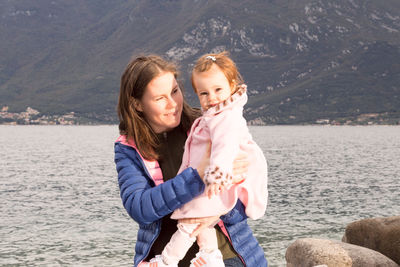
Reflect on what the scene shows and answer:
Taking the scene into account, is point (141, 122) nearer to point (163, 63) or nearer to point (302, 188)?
point (163, 63)

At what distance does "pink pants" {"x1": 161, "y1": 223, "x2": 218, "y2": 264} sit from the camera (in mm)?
3174

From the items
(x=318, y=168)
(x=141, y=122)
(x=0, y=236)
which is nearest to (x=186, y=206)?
(x=141, y=122)

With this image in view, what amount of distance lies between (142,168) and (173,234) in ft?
1.78

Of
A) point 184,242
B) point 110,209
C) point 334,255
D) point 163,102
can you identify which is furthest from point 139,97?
point 110,209

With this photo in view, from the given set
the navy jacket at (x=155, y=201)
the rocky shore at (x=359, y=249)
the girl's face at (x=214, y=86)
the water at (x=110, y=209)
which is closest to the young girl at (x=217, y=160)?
the girl's face at (x=214, y=86)

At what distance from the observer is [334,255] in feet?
35.2

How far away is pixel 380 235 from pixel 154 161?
424 inches

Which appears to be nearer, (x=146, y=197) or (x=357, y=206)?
(x=146, y=197)

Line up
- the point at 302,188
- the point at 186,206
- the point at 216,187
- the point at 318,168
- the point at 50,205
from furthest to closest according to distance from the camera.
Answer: the point at 318,168
the point at 302,188
the point at 50,205
the point at 186,206
the point at 216,187

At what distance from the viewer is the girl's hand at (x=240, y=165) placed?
3.09 meters

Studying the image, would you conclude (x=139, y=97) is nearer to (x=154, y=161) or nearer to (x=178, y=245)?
(x=154, y=161)

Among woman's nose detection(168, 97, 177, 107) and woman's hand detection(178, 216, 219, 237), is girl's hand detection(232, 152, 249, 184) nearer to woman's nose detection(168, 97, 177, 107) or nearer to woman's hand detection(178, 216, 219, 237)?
woman's hand detection(178, 216, 219, 237)

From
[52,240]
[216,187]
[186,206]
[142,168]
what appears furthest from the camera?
[52,240]

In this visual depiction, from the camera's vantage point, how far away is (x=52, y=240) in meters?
24.9
